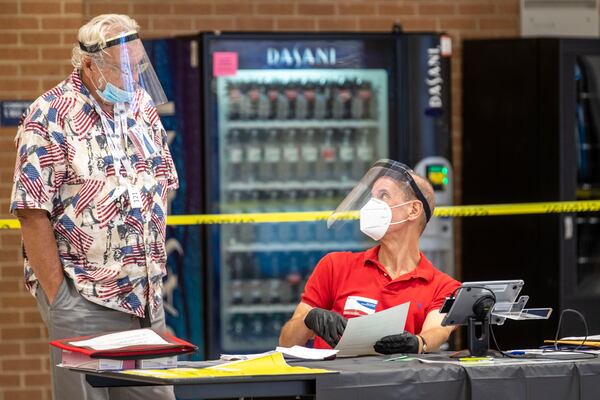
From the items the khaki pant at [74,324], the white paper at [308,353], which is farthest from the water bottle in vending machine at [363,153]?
the white paper at [308,353]

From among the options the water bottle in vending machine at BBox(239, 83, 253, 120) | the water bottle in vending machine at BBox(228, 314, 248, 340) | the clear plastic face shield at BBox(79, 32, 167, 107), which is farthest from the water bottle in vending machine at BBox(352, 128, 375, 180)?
the clear plastic face shield at BBox(79, 32, 167, 107)

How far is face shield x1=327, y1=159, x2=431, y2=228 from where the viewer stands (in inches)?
152

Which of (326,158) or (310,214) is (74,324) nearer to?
(310,214)

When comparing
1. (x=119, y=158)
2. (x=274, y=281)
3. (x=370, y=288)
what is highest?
(x=119, y=158)

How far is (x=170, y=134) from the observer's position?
250 inches

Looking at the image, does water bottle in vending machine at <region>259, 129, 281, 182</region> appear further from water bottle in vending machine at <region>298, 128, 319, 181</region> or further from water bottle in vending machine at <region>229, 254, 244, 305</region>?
water bottle in vending machine at <region>229, 254, 244, 305</region>

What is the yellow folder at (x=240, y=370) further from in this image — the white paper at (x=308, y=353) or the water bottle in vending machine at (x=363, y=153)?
the water bottle in vending machine at (x=363, y=153)

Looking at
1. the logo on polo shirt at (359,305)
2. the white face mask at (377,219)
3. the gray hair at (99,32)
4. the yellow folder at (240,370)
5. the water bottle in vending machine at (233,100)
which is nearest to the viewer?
the yellow folder at (240,370)

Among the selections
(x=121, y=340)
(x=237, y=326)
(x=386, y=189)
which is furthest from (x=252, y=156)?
(x=121, y=340)

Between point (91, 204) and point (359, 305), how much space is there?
895mm

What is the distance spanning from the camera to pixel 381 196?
386 cm

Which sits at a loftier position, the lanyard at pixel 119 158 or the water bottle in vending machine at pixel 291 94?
the water bottle in vending machine at pixel 291 94

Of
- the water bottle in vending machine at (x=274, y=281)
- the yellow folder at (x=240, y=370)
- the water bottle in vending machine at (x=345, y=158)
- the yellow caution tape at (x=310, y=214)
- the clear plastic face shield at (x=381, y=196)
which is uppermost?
the water bottle in vending machine at (x=345, y=158)

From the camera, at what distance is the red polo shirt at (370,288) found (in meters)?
3.73
